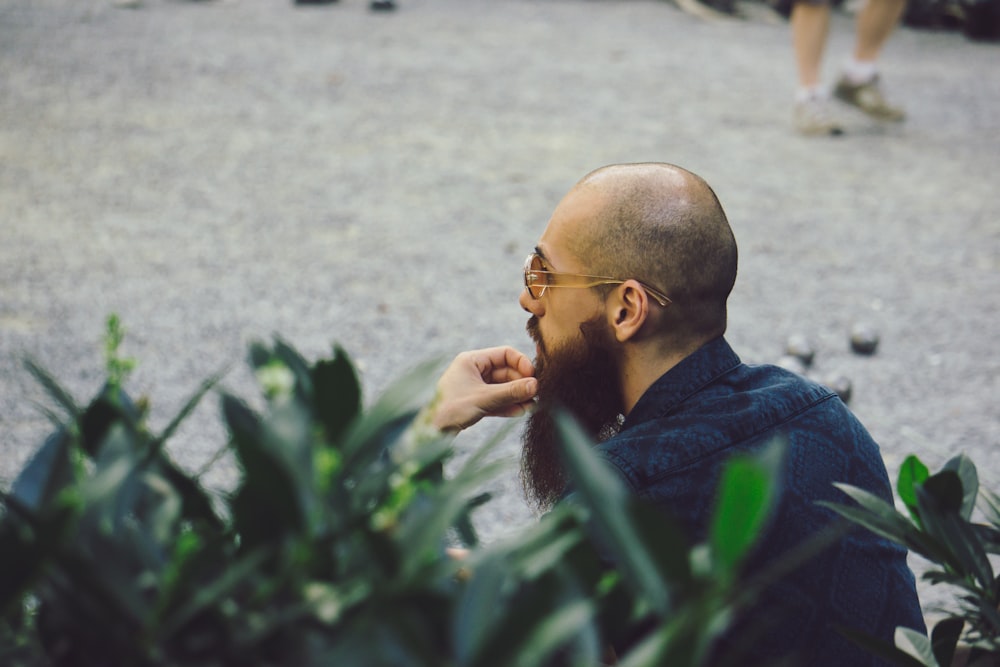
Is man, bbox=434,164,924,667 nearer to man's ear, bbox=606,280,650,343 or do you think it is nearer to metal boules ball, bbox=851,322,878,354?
man's ear, bbox=606,280,650,343

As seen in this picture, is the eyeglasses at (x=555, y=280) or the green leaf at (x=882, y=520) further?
the eyeglasses at (x=555, y=280)

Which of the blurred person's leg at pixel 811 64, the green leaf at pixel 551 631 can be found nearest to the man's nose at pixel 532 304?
the green leaf at pixel 551 631

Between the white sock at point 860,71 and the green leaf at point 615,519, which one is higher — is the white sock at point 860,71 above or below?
below

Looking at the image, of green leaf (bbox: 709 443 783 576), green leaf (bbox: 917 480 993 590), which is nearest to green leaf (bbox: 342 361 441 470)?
green leaf (bbox: 709 443 783 576)

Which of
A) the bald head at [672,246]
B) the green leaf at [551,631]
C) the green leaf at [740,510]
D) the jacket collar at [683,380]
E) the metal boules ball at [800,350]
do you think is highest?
the green leaf at [740,510]

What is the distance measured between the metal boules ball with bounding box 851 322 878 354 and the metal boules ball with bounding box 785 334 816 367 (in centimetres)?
20

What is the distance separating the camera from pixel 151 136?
6125mm

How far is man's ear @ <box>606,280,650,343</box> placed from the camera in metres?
1.99

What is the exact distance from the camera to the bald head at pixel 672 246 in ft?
6.56

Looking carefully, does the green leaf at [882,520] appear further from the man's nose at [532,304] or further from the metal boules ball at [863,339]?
the metal boules ball at [863,339]

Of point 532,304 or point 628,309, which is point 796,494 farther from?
point 532,304

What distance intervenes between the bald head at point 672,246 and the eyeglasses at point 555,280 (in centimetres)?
1

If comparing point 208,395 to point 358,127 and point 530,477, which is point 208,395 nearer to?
point 530,477

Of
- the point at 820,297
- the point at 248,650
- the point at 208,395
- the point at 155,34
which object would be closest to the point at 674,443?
the point at 248,650
